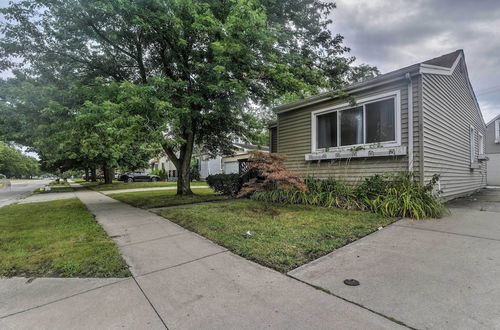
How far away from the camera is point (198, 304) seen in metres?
2.13

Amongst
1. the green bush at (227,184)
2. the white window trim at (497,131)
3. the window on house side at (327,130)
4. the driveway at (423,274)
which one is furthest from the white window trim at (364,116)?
the white window trim at (497,131)

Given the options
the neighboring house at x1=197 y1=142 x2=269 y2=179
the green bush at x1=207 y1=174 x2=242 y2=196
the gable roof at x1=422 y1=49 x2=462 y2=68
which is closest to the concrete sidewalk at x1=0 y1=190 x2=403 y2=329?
the green bush at x1=207 y1=174 x2=242 y2=196

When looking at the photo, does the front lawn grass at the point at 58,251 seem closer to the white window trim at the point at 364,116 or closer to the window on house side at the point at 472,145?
the white window trim at the point at 364,116

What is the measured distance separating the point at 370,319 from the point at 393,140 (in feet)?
18.6

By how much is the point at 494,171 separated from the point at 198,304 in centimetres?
2035

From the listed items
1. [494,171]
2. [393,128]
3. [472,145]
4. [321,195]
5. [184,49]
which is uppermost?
[184,49]

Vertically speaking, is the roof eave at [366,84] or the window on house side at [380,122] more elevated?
the roof eave at [366,84]

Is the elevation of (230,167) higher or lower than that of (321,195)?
higher

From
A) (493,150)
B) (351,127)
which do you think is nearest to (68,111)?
(351,127)

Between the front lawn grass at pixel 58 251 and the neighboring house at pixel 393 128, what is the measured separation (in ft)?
20.9

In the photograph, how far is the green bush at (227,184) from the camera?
9.88 meters

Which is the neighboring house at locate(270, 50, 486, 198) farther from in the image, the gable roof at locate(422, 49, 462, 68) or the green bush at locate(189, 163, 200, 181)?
the green bush at locate(189, 163, 200, 181)

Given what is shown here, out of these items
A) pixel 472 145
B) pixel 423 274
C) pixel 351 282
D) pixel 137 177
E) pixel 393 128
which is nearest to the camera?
pixel 351 282

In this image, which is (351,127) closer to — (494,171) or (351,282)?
(351,282)
